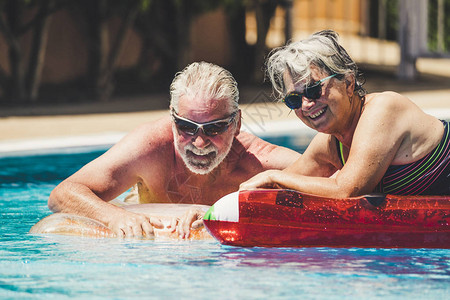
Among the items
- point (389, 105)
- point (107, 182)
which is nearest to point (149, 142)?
point (107, 182)

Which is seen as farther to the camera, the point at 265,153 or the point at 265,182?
the point at 265,153

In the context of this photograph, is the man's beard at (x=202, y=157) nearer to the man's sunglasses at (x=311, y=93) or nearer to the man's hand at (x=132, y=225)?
the man's hand at (x=132, y=225)

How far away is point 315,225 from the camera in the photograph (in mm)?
3924

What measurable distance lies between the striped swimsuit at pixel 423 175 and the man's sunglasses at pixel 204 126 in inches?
24.8

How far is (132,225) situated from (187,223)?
0.29m

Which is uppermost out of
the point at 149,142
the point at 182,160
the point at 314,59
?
the point at 314,59

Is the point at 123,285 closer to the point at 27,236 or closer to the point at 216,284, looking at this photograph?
the point at 216,284

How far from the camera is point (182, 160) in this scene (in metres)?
4.58

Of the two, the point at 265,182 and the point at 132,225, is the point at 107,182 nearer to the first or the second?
the point at 132,225

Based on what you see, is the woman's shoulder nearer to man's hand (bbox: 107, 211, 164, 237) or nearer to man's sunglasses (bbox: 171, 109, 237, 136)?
man's sunglasses (bbox: 171, 109, 237, 136)

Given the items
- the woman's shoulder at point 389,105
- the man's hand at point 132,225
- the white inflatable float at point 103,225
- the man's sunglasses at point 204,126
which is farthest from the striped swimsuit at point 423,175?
the man's hand at point 132,225

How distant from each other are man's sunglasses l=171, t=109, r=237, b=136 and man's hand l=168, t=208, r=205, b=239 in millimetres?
432

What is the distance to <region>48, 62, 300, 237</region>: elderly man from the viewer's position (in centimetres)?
424

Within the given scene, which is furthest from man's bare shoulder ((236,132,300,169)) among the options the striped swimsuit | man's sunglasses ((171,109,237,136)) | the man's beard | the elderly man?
the striped swimsuit
